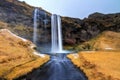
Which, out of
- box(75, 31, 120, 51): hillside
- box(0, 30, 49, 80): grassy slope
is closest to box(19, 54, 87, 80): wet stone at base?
box(0, 30, 49, 80): grassy slope

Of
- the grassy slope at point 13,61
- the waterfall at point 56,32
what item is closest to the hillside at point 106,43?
the waterfall at point 56,32

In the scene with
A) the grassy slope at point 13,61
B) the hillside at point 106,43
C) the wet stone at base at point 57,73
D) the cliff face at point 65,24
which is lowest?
the wet stone at base at point 57,73

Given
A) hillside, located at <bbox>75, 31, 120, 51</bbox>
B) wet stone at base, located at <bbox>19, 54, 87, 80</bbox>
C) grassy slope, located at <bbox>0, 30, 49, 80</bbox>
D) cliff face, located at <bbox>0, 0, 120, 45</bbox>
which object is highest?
cliff face, located at <bbox>0, 0, 120, 45</bbox>

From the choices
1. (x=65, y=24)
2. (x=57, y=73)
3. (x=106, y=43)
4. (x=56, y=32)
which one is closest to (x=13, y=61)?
(x=57, y=73)

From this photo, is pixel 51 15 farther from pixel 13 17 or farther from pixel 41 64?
pixel 41 64

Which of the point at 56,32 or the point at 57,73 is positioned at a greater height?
the point at 56,32

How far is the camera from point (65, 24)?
88.0 metres

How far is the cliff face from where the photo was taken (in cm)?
7862

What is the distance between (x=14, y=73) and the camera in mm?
35656

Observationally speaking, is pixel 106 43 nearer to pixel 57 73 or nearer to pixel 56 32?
pixel 56 32

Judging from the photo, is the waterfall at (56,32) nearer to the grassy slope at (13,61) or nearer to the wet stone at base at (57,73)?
the grassy slope at (13,61)

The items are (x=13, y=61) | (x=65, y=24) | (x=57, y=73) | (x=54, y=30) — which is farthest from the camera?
(x=65, y=24)

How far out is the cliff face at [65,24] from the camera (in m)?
78.6

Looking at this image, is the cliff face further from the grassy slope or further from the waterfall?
the grassy slope
